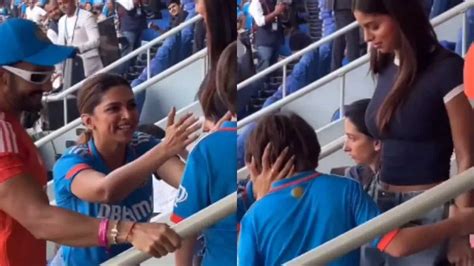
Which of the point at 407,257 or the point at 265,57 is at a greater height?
the point at 265,57

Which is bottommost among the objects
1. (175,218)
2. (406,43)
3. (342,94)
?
(175,218)

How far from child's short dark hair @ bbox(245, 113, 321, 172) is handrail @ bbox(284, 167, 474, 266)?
0.20 metres

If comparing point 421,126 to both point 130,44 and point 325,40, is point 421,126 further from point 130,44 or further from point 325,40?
point 130,44

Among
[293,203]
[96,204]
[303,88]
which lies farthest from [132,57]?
[293,203]

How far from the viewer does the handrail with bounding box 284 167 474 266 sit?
1.83 meters

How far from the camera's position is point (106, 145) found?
2287 mm

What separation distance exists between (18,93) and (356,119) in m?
0.75

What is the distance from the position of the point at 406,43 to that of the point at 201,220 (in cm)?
56

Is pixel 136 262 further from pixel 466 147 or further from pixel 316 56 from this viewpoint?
pixel 466 147

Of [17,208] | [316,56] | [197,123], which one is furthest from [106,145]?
[316,56]

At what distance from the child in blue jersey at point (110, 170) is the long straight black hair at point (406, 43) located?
0.51 m

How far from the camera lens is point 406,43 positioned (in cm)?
193

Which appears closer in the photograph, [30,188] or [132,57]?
[30,188]

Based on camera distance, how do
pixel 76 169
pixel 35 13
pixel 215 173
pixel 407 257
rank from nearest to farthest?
pixel 407 257
pixel 215 173
pixel 76 169
pixel 35 13
